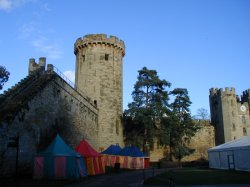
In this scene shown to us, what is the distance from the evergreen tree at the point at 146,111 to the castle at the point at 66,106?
1.73 metres

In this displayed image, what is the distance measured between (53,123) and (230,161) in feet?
44.0

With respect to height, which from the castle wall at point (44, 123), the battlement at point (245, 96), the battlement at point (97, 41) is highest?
the battlement at point (97, 41)

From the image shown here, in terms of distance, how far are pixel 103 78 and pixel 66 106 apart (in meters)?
9.90

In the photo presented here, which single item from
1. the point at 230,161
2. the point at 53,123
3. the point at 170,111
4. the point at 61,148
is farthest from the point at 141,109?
the point at 61,148

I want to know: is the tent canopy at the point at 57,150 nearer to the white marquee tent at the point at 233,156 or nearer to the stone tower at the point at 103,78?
the white marquee tent at the point at 233,156

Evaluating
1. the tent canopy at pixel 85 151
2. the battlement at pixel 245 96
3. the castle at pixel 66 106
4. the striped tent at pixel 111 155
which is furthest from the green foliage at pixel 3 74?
the battlement at pixel 245 96

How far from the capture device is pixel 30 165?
15.8 meters

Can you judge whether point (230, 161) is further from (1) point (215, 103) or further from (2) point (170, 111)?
(1) point (215, 103)

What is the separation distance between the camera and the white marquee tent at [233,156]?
19458 mm

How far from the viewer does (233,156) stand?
2119 centimetres

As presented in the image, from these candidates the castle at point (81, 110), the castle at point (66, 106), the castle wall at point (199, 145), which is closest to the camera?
the castle at point (66, 106)

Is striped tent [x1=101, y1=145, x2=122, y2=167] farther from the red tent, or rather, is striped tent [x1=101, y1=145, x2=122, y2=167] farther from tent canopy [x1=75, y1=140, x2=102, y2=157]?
tent canopy [x1=75, y1=140, x2=102, y2=157]

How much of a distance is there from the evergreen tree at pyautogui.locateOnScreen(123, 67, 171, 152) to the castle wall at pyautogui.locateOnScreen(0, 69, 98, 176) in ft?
25.1

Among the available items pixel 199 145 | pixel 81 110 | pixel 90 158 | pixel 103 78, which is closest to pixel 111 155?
pixel 81 110
